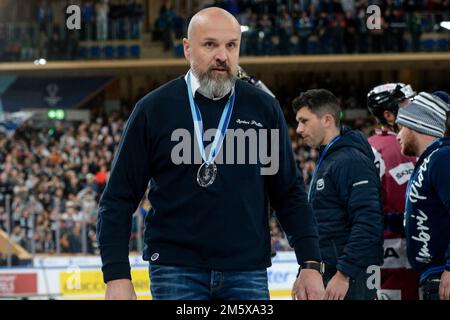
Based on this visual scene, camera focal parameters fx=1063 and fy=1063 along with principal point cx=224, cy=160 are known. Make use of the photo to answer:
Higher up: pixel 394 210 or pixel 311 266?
pixel 311 266

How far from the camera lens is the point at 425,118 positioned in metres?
5.52

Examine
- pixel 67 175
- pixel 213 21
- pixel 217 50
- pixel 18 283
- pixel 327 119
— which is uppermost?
pixel 213 21

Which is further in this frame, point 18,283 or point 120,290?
point 18,283

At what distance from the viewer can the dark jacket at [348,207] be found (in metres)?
5.63

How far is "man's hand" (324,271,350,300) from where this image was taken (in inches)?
216

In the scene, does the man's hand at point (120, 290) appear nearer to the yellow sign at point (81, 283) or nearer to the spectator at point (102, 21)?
the yellow sign at point (81, 283)

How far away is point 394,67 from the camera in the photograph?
30.0 metres

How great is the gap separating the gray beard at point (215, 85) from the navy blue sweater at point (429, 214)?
1.54 m

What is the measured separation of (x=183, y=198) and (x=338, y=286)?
1.75 meters

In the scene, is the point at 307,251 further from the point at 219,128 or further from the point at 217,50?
the point at 217,50

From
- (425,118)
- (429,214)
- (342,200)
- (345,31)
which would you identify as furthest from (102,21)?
(429,214)

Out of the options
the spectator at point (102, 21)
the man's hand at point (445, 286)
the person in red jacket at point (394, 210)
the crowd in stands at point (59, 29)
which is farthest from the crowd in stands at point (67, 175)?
the man's hand at point (445, 286)

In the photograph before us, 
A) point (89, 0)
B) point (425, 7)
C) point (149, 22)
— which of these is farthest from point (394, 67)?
point (89, 0)

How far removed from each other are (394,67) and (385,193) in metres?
24.2
